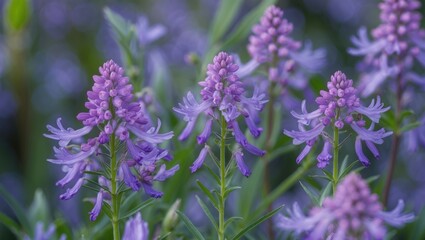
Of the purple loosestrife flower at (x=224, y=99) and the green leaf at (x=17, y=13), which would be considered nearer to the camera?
the purple loosestrife flower at (x=224, y=99)

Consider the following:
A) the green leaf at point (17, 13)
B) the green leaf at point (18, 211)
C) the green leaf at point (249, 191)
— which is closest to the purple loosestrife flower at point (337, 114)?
the green leaf at point (249, 191)

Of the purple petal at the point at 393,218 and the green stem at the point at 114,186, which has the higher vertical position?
the green stem at the point at 114,186

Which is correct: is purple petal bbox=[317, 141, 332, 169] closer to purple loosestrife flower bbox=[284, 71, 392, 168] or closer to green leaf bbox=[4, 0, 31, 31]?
purple loosestrife flower bbox=[284, 71, 392, 168]

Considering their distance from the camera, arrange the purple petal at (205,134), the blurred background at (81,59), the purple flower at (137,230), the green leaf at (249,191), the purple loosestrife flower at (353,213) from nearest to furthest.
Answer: the purple loosestrife flower at (353,213), the purple flower at (137,230), the purple petal at (205,134), the green leaf at (249,191), the blurred background at (81,59)

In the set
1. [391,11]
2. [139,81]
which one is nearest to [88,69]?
[139,81]

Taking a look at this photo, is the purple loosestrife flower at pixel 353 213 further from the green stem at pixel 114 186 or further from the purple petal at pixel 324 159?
the green stem at pixel 114 186

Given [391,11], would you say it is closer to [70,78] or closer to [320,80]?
[320,80]

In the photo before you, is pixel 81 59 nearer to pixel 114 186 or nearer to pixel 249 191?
pixel 249 191

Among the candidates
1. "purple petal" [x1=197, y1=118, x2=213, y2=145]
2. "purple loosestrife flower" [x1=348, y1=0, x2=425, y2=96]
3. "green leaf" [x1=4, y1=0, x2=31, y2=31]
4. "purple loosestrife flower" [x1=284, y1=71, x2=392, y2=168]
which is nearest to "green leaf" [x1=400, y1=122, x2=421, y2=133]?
"purple loosestrife flower" [x1=348, y1=0, x2=425, y2=96]
